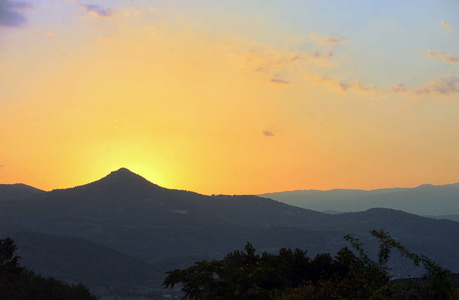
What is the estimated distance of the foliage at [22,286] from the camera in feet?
163

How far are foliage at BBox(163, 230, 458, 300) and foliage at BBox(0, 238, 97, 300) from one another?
19.0 metres

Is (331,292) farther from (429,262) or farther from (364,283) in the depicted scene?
(429,262)

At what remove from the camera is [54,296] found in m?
60.8

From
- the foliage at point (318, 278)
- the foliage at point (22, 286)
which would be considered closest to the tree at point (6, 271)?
the foliage at point (22, 286)

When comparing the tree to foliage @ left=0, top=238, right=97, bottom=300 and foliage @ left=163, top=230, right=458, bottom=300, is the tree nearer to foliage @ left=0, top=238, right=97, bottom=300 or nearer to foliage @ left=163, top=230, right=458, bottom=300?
foliage @ left=0, top=238, right=97, bottom=300

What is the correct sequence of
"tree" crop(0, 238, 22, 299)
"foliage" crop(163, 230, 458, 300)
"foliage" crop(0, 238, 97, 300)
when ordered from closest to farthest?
1. "foliage" crop(163, 230, 458, 300)
2. "tree" crop(0, 238, 22, 299)
3. "foliage" crop(0, 238, 97, 300)

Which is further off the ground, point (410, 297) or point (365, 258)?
point (365, 258)

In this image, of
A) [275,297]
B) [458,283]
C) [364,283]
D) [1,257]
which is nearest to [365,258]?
[364,283]

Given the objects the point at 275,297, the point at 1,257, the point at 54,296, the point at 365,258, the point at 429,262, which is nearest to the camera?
the point at 429,262

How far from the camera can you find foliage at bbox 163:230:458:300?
23.1 meters

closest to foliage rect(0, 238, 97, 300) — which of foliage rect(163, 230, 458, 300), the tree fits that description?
the tree

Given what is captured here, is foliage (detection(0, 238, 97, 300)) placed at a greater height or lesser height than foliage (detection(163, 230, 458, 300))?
lesser

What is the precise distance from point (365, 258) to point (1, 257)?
37365mm

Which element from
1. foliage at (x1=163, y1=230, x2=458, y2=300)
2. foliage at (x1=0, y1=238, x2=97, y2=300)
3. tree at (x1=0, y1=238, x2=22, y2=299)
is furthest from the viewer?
foliage at (x1=0, y1=238, x2=97, y2=300)
